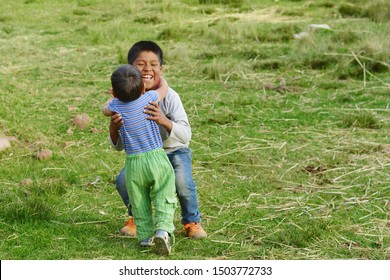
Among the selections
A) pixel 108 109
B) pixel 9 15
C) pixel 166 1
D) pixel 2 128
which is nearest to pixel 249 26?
pixel 166 1

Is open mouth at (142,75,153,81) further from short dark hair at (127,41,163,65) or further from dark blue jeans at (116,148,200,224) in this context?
dark blue jeans at (116,148,200,224)

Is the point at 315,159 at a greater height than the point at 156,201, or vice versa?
the point at 156,201

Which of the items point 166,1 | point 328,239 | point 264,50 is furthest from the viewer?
point 166,1

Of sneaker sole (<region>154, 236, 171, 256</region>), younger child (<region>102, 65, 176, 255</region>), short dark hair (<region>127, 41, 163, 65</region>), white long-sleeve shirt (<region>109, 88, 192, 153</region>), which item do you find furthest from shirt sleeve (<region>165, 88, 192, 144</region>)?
sneaker sole (<region>154, 236, 171, 256</region>)

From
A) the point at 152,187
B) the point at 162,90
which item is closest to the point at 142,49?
the point at 162,90

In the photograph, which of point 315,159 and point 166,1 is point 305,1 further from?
point 315,159

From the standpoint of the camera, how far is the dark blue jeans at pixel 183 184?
13.6ft

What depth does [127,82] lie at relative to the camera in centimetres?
386

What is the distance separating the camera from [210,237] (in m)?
4.33

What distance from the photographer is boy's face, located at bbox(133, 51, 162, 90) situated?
4.12m

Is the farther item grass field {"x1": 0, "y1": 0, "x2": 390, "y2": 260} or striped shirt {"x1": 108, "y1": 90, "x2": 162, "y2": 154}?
grass field {"x1": 0, "y1": 0, "x2": 390, "y2": 260}

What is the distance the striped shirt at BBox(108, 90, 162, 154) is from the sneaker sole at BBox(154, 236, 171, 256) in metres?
0.46

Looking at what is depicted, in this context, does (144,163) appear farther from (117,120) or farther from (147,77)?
(147,77)

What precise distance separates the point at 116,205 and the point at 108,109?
1047 mm
